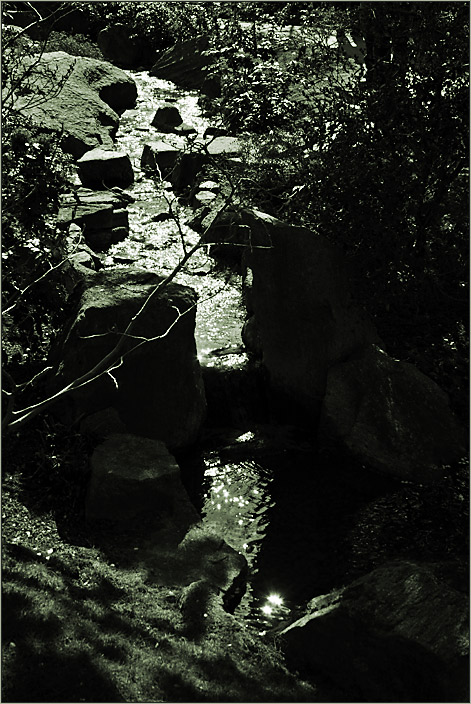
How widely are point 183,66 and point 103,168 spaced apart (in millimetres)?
7172

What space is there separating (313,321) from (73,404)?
3.79 meters

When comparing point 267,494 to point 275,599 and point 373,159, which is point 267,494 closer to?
point 275,599

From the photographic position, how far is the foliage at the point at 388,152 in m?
12.9

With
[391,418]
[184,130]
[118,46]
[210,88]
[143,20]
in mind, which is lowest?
[391,418]

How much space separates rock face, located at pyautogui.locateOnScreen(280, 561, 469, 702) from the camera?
7656 millimetres

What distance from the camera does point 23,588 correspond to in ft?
26.3

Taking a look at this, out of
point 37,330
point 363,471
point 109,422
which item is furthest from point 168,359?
point 363,471

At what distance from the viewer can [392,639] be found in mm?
7867

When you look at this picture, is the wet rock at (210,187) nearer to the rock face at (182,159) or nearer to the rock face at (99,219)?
the rock face at (182,159)

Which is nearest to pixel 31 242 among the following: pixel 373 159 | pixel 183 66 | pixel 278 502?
pixel 278 502

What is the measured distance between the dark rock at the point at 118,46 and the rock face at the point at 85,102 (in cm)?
287

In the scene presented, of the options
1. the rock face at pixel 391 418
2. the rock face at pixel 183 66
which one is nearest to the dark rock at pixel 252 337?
the rock face at pixel 391 418

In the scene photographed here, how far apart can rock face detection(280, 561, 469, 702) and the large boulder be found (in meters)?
4.84

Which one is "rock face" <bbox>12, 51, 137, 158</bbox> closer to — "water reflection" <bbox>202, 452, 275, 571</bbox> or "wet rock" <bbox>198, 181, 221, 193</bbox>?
"wet rock" <bbox>198, 181, 221, 193</bbox>
